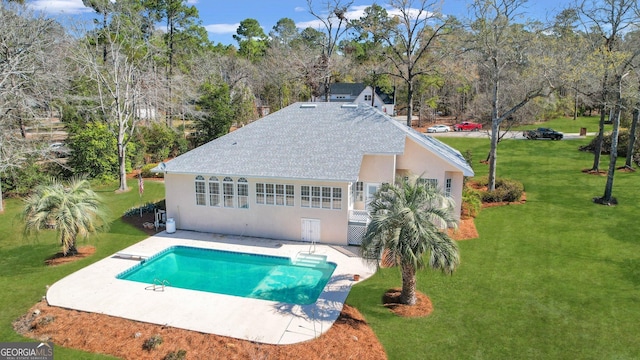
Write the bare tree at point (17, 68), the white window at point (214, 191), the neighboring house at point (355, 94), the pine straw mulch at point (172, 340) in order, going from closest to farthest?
the pine straw mulch at point (172, 340) < the white window at point (214, 191) < the bare tree at point (17, 68) < the neighboring house at point (355, 94)

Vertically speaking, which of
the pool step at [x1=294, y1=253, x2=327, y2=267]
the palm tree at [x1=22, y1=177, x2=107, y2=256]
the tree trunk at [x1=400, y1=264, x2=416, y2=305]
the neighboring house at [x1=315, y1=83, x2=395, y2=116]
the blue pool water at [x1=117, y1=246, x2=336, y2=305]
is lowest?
the blue pool water at [x1=117, y1=246, x2=336, y2=305]

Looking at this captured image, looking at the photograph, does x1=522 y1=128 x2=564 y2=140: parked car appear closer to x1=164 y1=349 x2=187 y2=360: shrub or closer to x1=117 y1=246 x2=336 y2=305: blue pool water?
x1=117 y1=246 x2=336 y2=305: blue pool water

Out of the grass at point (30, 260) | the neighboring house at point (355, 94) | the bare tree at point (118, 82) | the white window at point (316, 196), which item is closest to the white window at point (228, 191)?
the white window at point (316, 196)

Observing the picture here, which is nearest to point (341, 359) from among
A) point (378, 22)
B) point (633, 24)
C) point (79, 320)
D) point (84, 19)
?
point (79, 320)

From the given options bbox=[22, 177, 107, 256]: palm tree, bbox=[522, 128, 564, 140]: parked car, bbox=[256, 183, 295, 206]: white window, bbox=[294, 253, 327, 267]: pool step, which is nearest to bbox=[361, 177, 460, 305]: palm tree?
bbox=[294, 253, 327, 267]: pool step

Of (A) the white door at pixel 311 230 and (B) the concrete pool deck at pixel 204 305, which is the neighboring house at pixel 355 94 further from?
(B) the concrete pool deck at pixel 204 305

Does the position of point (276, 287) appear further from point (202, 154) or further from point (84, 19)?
point (84, 19)
